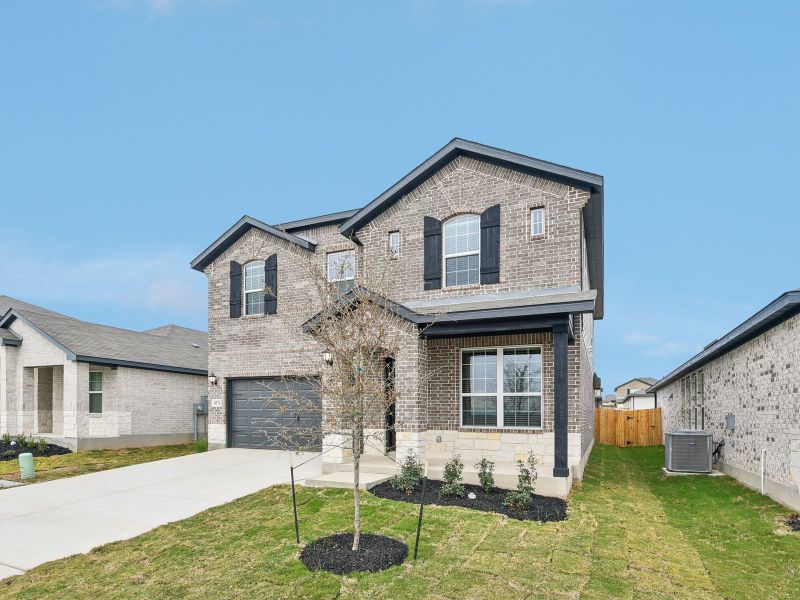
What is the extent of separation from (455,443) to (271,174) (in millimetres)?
42890

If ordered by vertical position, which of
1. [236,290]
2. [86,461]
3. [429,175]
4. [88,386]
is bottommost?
[86,461]

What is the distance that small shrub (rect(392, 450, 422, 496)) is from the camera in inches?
355

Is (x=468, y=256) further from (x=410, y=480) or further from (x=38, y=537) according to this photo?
(x=38, y=537)

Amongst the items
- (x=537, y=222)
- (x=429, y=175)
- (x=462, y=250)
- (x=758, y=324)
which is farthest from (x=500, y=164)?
(x=758, y=324)

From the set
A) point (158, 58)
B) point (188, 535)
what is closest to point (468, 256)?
point (188, 535)

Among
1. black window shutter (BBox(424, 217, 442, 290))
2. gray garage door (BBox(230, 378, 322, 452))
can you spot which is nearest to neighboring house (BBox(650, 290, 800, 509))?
black window shutter (BBox(424, 217, 442, 290))

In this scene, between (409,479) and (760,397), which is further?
(760,397)

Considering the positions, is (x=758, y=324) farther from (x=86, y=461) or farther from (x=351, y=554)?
(x=86, y=461)

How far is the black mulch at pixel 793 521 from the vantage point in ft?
24.4

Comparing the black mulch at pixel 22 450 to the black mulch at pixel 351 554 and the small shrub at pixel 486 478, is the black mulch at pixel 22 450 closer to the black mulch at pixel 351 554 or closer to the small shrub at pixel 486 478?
the black mulch at pixel 351 554

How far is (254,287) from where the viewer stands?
16188 mm

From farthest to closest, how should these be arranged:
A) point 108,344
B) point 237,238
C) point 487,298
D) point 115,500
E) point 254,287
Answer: point 108,344 < point 237,238 < point 254,287 < point 487,298 < point 115,500

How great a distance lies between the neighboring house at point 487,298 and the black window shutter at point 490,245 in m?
0.02

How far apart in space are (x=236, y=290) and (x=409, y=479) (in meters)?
9.64
